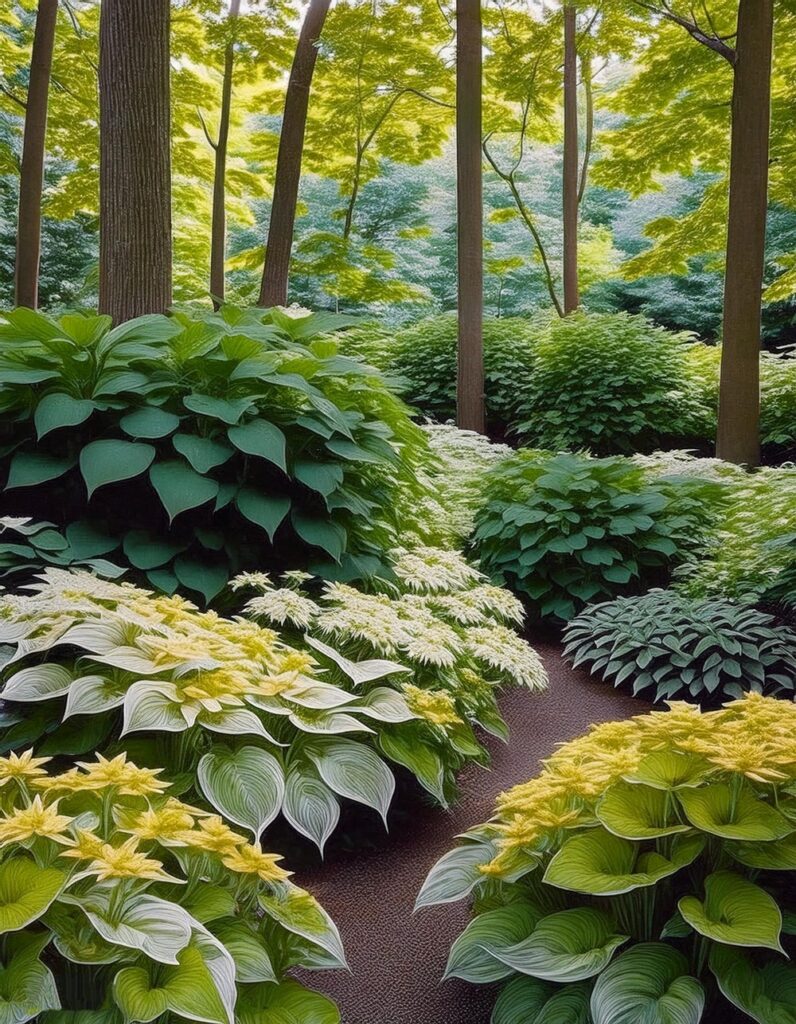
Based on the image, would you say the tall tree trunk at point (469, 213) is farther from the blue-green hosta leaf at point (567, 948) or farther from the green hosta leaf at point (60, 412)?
the blue-green hosta leaf at point (567, 948)

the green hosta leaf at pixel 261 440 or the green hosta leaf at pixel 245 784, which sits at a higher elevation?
the green hosta leaf at pixel 261 440

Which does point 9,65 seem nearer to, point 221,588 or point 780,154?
point 780,154

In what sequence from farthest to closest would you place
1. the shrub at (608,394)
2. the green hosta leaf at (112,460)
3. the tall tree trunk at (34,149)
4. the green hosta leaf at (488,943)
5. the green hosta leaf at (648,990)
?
the tall tree trunk at (34,149), the shrub at (608,394), the green hosta leaf at (112,460), the green hosta leaf at (488,943), the green hosta leaf at (648,990)

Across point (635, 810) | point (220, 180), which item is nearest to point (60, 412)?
point (635, 810)

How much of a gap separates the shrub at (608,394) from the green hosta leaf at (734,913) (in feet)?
24.0

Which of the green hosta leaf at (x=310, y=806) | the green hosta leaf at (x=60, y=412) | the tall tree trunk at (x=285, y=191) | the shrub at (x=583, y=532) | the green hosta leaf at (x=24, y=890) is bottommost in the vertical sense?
the green hosta leaf at (x=310, y=806)

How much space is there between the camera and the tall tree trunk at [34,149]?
8.87 m

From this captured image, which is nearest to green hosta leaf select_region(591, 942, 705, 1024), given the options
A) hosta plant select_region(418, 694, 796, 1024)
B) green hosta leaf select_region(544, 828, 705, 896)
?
hosta plant select_region(418, 694, 796, 1024)

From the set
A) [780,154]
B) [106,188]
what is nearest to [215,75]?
[780,154]

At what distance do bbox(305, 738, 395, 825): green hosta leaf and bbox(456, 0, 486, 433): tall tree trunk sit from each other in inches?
267

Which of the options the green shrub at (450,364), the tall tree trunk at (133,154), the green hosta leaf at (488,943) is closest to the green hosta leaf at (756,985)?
the green hosta leaf at (488,943)

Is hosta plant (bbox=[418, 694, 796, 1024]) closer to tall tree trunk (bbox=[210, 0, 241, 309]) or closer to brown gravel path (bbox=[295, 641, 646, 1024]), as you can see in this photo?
brown gravel path (bbox=[295, 641, 646, 1024])

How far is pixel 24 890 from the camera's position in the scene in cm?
124

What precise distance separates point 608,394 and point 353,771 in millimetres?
7426
